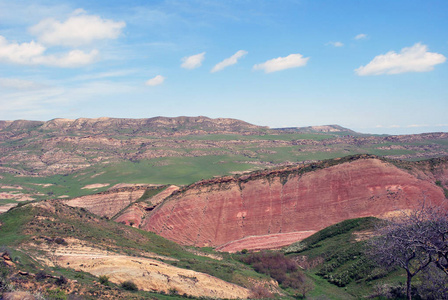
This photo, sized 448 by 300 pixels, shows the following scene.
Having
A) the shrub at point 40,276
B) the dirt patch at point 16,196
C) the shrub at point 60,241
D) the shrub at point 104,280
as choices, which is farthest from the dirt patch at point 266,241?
the dirt patch at point 16,196

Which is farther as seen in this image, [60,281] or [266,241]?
[266,241]

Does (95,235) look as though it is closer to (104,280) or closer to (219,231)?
(104,280)

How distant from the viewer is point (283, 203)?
62.1 m

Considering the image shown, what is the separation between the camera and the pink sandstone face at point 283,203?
55875 millimetres

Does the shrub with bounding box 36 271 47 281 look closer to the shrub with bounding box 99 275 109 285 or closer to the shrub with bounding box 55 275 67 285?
the shrub with bounding box 55 275 67 285

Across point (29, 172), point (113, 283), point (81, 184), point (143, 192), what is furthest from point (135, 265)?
point (29, 172)

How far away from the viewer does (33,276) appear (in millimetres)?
20812

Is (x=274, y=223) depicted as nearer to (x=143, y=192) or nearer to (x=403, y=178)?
(x=403, y=178)

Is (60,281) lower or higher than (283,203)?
higher

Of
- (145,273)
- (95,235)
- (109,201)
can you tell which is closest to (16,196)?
(109,201)

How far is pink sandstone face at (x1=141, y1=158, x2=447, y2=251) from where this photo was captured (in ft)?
183

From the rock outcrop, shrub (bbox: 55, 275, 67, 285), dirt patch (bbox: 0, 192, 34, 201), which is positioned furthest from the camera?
dirt patch (bbox: 0, 192, 34, 201)

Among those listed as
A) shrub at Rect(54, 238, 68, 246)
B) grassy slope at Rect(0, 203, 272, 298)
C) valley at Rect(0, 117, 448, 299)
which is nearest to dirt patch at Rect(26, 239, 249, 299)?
valley at Rect(0, 117, 448, 299)

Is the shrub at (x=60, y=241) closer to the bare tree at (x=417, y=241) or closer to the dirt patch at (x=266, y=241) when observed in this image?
the dirt patch at (x=266, y=241)
